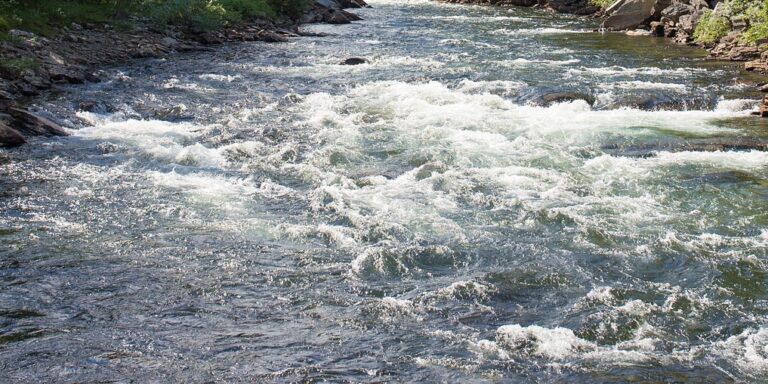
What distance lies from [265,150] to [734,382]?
991cm

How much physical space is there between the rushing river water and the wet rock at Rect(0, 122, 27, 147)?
408 mm

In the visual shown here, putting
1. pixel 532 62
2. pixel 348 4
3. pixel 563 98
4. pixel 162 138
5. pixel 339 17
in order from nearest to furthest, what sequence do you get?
pixel 162 138 → pixel 563 98 → pixel 532 62 → pixel 339 17 → pixel 348 4

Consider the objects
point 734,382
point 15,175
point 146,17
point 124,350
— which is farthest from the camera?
point 146,17

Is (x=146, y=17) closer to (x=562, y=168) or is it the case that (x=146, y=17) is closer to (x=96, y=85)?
(x=96, y=85)

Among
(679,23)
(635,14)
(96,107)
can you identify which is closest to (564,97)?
(96,107)

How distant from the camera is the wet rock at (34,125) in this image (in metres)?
15.5

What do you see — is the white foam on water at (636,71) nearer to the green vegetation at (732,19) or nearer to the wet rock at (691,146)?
the green vegetation at (732,19)

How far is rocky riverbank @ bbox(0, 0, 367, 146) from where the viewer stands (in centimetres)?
1583

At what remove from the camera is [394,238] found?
32.8 ft

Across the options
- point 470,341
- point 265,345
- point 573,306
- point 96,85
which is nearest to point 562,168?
point 573,306

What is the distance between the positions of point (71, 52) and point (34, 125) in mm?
8345

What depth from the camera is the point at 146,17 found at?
100ft

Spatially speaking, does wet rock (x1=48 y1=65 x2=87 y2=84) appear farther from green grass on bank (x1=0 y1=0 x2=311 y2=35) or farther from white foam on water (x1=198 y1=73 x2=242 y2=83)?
white foam on water (x1=198 y1=73 x2=242 y2=83)

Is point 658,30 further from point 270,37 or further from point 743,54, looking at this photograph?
point 270,37
